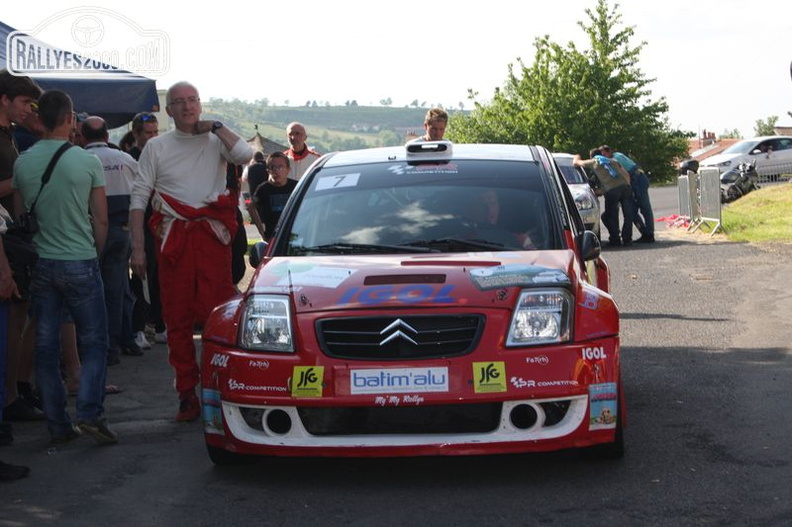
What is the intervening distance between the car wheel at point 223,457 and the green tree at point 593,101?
5429cm

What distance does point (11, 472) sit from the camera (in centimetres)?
627

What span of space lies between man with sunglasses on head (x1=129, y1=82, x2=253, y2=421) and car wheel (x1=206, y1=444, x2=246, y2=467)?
144cm

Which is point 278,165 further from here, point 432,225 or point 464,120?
point 464,120

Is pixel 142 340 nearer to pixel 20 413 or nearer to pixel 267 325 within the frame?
pixel 20 413

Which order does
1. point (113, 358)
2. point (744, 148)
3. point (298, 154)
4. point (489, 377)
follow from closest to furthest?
point (489, 377) → point (113, 358) → point (298, 154) → point (744, 148)

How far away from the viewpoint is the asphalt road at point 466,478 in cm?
528

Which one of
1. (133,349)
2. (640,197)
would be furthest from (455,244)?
(640,197)

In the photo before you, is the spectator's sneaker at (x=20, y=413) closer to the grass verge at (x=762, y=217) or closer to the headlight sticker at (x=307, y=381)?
the headlight sticker at (x=307, y=381)

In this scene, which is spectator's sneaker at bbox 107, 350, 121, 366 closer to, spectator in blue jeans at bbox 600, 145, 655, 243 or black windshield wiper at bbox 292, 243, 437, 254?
black windshield wiper at bbox 292, 243, 437, 254

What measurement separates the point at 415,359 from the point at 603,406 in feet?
2.95

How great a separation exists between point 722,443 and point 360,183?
2452 millimetres

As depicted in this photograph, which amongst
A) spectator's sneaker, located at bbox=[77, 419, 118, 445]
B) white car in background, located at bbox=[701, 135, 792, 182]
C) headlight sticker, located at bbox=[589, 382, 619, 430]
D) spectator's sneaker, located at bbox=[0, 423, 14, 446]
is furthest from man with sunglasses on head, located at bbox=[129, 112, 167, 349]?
white car in background, located at bbox=[701, 135, 792, 182]

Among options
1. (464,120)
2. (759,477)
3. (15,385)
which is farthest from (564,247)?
(464,120)

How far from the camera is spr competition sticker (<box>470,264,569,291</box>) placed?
602cm
